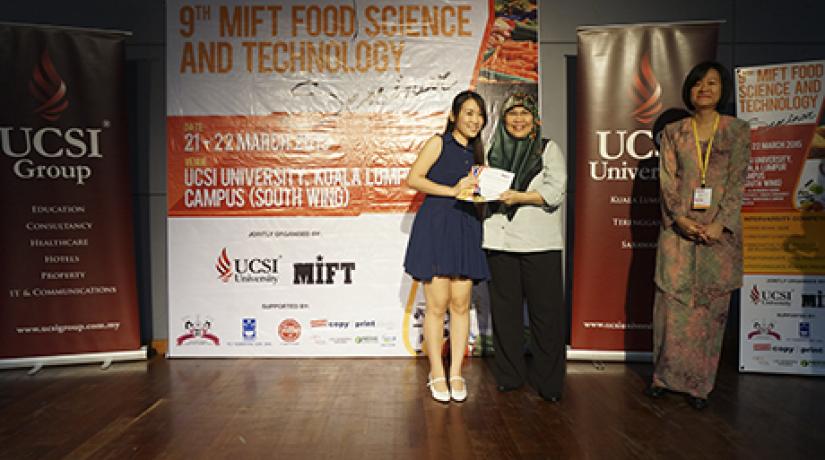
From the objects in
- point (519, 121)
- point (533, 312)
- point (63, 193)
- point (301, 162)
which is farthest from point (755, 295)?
point (63, 193)

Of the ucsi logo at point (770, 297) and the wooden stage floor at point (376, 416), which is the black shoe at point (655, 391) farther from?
the ucsi logo at point (770, 297)

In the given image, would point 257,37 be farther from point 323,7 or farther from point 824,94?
point 824,94

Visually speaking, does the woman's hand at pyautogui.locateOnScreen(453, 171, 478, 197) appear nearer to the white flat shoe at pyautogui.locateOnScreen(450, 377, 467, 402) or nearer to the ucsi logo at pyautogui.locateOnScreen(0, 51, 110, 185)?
the white flat shoe at pyautogui.locateOnScreen(450, 377, 467, 402)

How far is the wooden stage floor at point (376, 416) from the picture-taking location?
104 inches

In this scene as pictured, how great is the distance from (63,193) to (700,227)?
4244 millimetres

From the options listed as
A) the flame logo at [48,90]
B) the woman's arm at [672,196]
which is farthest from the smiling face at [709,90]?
the flame logo at [48,90]

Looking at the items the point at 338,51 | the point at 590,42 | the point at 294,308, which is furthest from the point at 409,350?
the point at 590,42

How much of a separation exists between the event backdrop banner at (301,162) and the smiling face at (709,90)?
1529 mm

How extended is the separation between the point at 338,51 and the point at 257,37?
634 mm

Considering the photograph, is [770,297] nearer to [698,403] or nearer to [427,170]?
[698,403]

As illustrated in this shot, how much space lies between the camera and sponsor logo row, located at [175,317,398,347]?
14.3 ft

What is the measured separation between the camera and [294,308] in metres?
4.36

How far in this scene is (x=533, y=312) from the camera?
340 cm

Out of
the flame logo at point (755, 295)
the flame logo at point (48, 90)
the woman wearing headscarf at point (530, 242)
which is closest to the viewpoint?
the woman wearing headscarf at point (530, 242)
